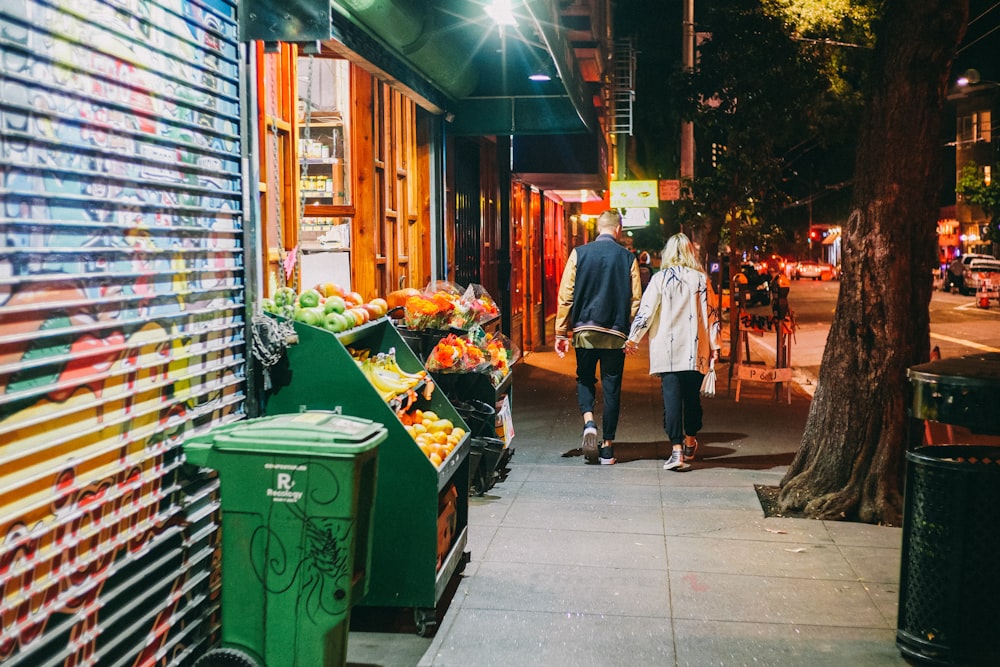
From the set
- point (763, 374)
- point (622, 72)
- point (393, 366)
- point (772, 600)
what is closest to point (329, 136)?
point (393, 366)

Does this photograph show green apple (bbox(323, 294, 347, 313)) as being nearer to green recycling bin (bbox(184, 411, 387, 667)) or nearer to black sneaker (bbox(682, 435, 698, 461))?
green recycling bin (bbox(184, 411, 387, 667))

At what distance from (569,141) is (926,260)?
9.06m

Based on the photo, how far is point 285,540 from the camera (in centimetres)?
382

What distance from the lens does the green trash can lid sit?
3.79 m

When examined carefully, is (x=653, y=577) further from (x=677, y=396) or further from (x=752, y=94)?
(x=752, y=94)

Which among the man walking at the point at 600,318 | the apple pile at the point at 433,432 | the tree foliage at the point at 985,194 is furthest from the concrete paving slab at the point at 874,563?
the tree foliage at the point at 985,194

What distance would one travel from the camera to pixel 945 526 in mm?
4500

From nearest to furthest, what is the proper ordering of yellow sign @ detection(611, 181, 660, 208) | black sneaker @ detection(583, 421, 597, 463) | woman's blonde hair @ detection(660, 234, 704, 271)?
black sneaker @ detection(583, 421, 597, 463)
woman's blonde hair @ detection(660, 234, 704, 271)
yellow sign @ detection(611, 181, 660, 208)

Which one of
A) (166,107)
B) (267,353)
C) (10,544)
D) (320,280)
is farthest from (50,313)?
(320,280)

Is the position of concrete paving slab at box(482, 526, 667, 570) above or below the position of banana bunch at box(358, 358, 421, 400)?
below

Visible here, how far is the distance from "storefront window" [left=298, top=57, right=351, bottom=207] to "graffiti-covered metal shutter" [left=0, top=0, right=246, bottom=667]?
3.12m

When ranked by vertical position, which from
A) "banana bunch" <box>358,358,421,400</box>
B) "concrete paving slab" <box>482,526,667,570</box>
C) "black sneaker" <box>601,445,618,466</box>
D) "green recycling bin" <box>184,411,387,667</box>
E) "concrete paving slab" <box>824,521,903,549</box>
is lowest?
"concrete paving slab" <box>824,521,903,549</box>

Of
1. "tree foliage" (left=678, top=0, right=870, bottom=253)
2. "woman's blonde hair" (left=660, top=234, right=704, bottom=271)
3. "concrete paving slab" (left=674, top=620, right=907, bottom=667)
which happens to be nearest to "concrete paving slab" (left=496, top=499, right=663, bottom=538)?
"concrete paving slab" (left=674, top=620, right=907, bottom=667)

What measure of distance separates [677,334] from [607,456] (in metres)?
1.27
